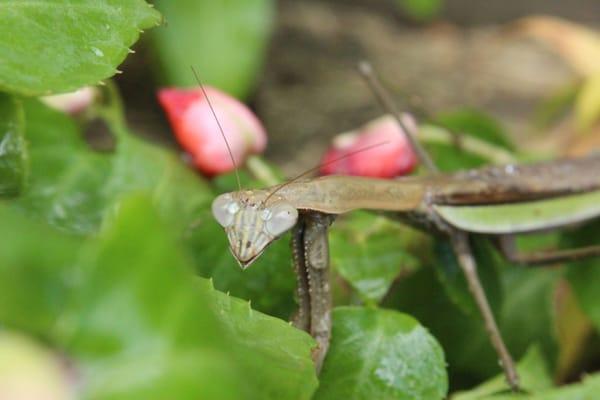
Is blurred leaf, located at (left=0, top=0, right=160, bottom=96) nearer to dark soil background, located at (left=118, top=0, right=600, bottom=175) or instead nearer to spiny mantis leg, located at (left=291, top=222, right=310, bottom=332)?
spiny mantis leg, located at (left=291, top=222, right=310, bottom=332)

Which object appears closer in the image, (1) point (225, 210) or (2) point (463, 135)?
(1) point (225, 210)

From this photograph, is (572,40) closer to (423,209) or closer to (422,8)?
(423,209)

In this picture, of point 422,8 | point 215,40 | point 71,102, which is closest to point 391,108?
point 71,102

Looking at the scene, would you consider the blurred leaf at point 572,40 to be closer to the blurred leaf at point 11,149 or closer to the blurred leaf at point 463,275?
the blurred leaf at point 463,275

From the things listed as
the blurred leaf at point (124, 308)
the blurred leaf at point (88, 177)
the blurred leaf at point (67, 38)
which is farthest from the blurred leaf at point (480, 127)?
the blurred leaf at point (124, 308)

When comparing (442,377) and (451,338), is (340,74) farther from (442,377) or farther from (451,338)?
(442,377)

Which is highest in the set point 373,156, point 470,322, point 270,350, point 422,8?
point 270,350

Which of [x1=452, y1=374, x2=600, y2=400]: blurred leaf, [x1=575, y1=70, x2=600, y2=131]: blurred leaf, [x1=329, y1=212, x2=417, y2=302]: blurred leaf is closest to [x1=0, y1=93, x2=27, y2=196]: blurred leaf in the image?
[x1=329, y1=212, x2=417, y2=302]: blurred leaf
